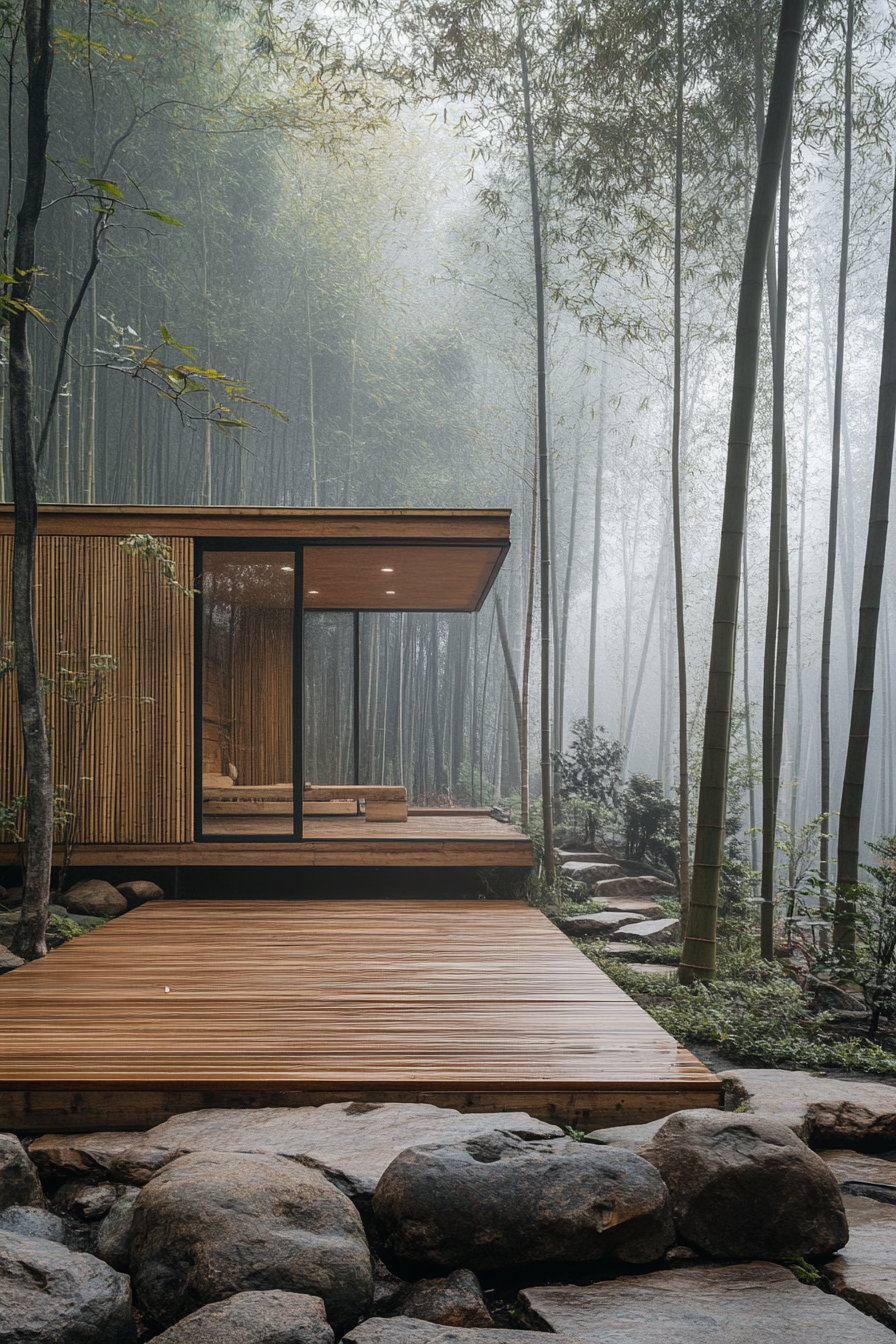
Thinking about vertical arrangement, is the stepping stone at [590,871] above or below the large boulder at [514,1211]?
below

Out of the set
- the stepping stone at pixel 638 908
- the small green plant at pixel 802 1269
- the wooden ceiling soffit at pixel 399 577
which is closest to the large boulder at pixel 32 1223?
the small green plant at pixel 802 1269

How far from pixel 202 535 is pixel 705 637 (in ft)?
A: 40.4

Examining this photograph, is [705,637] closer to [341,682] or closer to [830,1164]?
[341,682]

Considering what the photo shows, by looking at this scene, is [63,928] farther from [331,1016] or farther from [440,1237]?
[440,1237]

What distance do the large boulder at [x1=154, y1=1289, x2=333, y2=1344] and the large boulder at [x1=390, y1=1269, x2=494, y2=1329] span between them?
0.23 m

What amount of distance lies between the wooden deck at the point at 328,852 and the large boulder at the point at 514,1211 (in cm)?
335

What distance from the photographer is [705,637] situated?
15.8 metres

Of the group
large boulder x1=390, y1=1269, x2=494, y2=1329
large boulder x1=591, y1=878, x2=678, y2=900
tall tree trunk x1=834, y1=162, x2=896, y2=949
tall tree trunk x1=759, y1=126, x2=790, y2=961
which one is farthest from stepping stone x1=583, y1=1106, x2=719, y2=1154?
large boulder x1=591, y1=878, x2=678, y2=900

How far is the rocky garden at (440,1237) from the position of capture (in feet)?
4.80

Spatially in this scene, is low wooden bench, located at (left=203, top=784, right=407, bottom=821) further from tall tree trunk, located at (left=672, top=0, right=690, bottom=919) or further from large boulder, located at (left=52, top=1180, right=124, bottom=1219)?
large boulder, located at (left=52, top=1180, right=124, bottom=1219)

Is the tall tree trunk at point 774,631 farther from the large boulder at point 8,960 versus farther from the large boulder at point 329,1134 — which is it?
the large boulder at point 8,960

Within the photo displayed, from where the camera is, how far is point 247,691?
764 cm

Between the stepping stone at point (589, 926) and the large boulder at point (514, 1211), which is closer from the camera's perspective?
the large boulder at point (514, 1211)

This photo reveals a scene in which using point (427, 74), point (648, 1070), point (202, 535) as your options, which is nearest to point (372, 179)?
point (427, 74)
